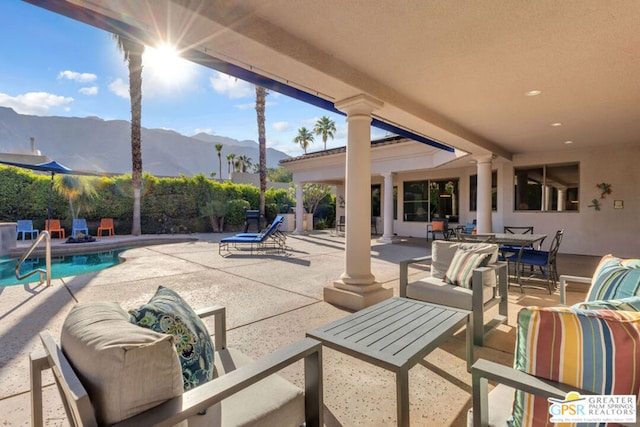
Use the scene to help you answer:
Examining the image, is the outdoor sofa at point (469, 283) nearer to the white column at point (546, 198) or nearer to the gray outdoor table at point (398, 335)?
the gray outdoor table at point (398, 335)

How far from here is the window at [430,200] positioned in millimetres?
11375

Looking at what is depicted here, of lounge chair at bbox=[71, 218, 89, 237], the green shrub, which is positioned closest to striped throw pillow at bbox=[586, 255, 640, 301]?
lounge chair at bbox=[71, 218, 89, 237]

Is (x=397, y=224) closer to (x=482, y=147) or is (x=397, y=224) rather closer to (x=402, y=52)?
(x=482, y=147)

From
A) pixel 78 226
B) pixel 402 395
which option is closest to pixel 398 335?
pixel 402 395

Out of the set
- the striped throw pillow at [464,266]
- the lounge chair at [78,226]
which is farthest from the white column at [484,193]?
the lounge chair at [78,226]

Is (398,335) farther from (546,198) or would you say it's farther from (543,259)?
(546,198)

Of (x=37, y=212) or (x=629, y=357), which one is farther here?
(x=37, y=212)

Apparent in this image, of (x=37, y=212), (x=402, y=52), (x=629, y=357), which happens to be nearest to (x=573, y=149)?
(x=402, y=52)

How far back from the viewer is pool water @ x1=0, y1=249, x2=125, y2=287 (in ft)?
21.3

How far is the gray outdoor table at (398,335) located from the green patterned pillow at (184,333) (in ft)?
2.36

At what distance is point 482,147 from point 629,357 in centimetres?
662

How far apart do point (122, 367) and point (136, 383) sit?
7cm

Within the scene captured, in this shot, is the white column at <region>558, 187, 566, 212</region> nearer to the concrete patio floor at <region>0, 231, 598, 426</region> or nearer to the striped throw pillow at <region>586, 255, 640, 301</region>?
the concrete patio floor at <region>0, 231, 598, 426</region>

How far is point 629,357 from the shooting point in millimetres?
1047
